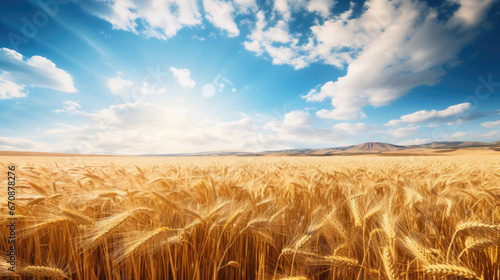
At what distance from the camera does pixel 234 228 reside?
1557 mm

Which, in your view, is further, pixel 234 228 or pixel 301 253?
pixel 234 228

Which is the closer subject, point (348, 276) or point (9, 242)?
point (348, 276)

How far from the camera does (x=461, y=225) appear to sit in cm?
135

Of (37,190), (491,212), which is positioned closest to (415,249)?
(491,212)

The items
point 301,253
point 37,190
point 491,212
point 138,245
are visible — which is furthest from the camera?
point 491,212

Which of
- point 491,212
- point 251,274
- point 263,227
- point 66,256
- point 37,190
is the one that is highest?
point 37,190

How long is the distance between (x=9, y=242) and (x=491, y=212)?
4475 mm

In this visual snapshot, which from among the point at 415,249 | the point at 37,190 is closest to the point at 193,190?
the point at 37,190

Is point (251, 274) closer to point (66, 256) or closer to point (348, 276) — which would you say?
point (348, 276)

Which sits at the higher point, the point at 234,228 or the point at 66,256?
the point at 234,228

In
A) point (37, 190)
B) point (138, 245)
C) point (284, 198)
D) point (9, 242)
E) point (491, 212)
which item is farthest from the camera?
point (284, 198)

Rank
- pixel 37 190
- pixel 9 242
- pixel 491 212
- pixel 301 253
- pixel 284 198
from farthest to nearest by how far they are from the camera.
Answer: pixel 284 198 → pixel 491 212 → pixel 37 190 → pixel 9 242 → pixel 301 253

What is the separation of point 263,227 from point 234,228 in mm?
231

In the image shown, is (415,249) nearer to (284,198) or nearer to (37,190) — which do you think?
(284,198)
